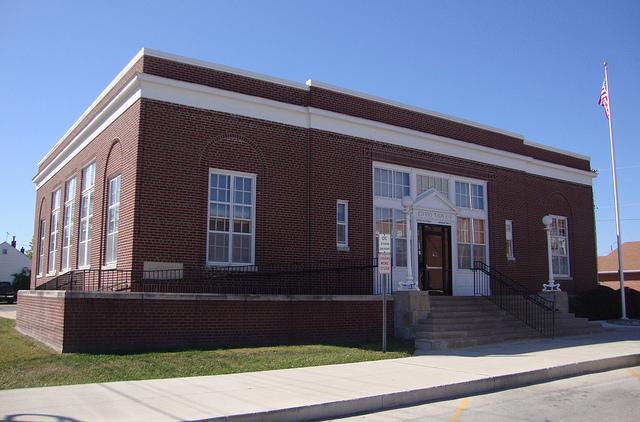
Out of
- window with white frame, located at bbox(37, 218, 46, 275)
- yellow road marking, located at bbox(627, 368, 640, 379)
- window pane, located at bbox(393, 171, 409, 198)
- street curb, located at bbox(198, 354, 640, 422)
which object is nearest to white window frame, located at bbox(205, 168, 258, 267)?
window pane, located at bbox(393, 171, 409, 198)

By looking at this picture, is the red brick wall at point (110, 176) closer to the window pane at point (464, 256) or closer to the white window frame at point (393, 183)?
the white window frame at point (393, 183)

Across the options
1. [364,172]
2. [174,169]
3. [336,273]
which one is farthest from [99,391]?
[364,172]

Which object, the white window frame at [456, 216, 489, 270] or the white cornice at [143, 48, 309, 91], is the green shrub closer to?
the white window frame at [456, 216, 489, 270]

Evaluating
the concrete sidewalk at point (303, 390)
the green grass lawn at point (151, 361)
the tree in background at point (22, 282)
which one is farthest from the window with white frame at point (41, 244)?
the tree in background at point (22, 282)

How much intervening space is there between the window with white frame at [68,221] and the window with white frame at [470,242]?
13558mm

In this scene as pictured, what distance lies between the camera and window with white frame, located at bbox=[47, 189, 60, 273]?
2353cm

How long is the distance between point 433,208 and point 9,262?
6587cm

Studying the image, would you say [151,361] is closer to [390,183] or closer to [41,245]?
[390,183]

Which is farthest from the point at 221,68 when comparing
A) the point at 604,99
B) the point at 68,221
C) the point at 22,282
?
the point at 22,282

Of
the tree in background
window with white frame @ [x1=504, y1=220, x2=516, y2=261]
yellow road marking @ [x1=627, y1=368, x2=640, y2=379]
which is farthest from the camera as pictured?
the tree in background

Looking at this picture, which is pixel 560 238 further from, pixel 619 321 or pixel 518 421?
pixel 518 421

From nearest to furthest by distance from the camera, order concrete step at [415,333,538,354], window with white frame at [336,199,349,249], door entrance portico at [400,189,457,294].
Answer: concrete step at [415,333,538,354], window with white frame at [336,199,349,249], door entrance portico at [400,189,457,294]

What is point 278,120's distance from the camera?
699 inches

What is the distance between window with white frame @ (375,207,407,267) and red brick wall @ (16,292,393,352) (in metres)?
3.18
